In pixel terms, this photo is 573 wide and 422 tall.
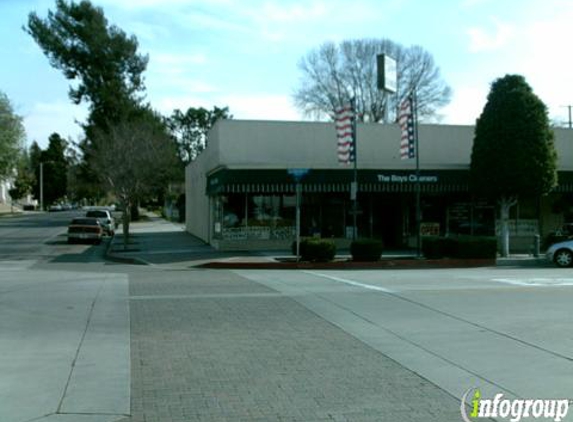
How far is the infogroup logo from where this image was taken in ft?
19.5

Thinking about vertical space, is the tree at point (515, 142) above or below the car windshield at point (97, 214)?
above

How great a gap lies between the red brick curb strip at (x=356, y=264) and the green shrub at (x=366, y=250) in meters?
0.31

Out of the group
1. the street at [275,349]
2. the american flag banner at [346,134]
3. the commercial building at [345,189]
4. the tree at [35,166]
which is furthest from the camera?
the tree at [35,166]

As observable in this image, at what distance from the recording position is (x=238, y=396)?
21.5ft

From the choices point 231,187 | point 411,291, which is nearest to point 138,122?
point 231,187

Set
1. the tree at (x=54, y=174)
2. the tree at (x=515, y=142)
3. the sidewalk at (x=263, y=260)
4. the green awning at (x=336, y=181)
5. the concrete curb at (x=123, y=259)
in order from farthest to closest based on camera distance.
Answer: the tree at (x=54, y=174) → the green awning at (x=336, y=181) → the tree at (x=515, y=142) → the concrete curb at (x=123, y=259) → the sidewalk at (x=263, y=260)

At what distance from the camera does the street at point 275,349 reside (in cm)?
631

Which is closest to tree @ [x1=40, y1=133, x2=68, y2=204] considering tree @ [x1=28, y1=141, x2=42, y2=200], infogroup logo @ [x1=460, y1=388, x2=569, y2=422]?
tree @ [x1=28, y1=141, x2=42, y2=200]

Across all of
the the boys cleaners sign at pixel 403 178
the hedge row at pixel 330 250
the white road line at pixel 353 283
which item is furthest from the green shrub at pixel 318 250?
the the boys cleaners sign at pixel 403 178

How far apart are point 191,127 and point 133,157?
53.3 metres

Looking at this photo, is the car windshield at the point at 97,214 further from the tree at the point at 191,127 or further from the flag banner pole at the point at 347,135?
the tree at the point at 191,127

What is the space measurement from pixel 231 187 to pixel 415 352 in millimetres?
19451

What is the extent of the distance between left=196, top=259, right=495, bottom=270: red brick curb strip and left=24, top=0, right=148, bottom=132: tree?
43.7m

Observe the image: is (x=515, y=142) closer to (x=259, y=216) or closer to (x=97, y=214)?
(x=259, y=216)
